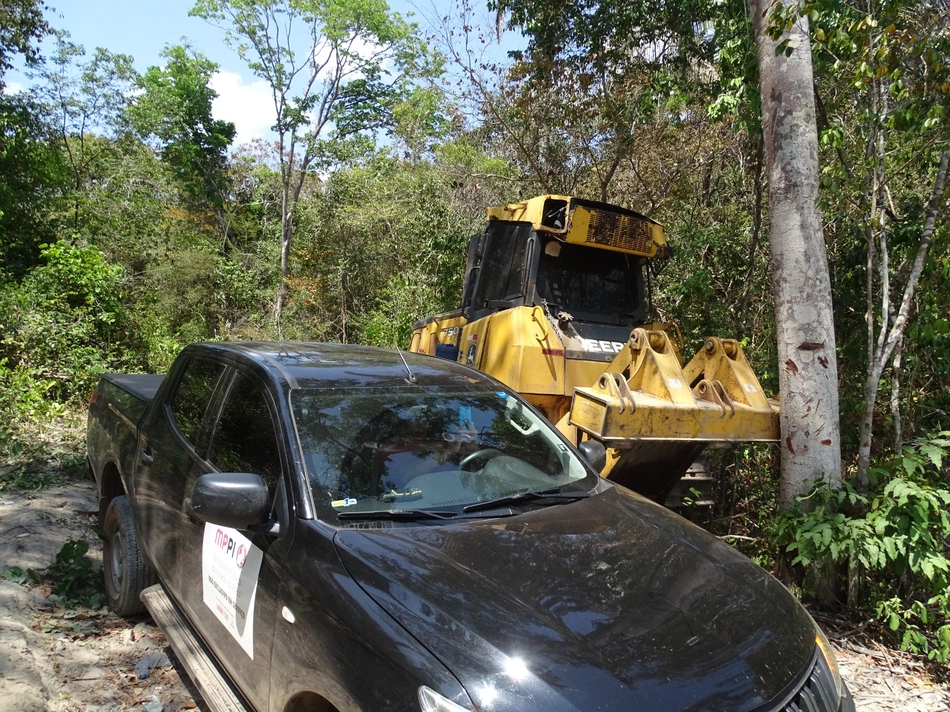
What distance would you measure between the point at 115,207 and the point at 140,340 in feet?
37.6

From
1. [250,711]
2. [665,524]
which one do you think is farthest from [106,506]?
[665,524]

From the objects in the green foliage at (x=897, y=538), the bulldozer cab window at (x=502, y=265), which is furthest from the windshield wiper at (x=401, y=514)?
the bulldozer cab window at (x=502, y=265)

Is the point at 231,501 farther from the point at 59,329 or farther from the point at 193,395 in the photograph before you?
the point at 59,329

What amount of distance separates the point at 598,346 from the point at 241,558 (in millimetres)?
4014

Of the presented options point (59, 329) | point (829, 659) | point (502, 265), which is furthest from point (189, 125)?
point (829, 659)

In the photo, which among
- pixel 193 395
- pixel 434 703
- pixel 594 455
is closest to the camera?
pixel 434 703

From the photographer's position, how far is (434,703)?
5.63 ft

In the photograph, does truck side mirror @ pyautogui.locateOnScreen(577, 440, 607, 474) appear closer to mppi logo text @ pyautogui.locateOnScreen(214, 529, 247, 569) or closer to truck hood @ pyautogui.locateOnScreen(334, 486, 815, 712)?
truck hood @ pyautogui.locateOnScreen(334, 486, 815, 712)

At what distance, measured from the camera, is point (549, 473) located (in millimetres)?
3127

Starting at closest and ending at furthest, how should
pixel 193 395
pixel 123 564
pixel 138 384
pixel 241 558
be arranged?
pixel 241 558 < pixel 193 395 < pixel 123 564 < pixel 138 384

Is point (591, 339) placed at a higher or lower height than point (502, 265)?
lower

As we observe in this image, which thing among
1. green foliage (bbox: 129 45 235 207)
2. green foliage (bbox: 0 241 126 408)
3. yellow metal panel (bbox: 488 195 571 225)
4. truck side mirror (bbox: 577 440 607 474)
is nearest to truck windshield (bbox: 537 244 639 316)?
yellow metal panel (bbox: 488 195 571 225)

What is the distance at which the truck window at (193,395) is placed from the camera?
3469 mm

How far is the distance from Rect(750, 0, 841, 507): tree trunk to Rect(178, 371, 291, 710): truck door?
339 cm
